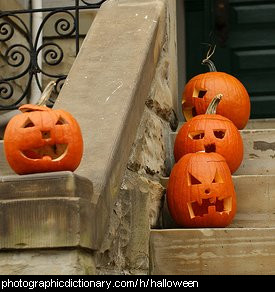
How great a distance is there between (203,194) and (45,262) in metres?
1.35

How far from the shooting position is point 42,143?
12.0 ft

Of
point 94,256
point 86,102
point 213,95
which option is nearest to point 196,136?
point 213,95

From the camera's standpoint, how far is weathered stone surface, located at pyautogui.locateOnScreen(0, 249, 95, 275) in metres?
3.45

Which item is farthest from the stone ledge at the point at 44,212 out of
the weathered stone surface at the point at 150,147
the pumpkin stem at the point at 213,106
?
the pumpkin stem at the point at 213,106

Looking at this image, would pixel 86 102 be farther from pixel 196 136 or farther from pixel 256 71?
pixel 256 71

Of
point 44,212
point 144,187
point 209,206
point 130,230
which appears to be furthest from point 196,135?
point 44,212

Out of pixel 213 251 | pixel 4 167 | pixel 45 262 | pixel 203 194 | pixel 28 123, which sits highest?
pixel 28 123

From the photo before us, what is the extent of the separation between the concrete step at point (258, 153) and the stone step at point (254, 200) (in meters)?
0.35

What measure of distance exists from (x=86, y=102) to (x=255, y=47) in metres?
3.12

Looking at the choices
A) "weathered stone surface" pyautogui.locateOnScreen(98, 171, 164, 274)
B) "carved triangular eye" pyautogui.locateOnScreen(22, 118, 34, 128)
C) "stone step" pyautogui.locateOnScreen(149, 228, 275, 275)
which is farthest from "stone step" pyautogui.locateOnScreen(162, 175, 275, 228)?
"carved triangular eye" pyautogui.locateOnScreen(22, 118, 34, 128)

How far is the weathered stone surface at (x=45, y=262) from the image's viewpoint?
345 cm

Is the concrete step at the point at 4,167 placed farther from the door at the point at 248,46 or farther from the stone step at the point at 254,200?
the door at the point at 248,46

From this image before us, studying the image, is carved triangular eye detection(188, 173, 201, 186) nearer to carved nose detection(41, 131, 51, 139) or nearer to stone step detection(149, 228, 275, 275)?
stone step detection(149, 228, 275, 275)

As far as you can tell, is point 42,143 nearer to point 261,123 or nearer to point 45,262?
point 45,262
